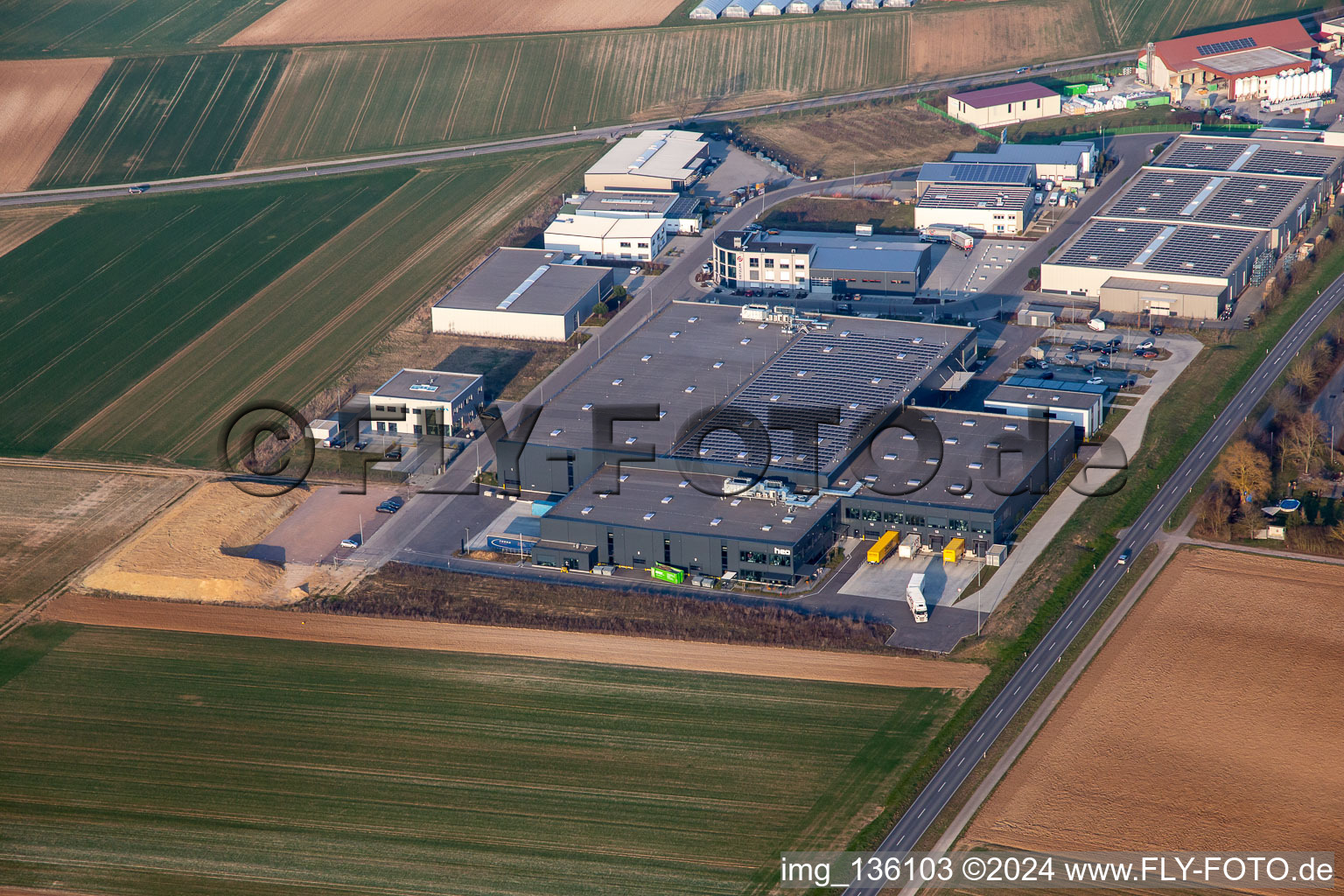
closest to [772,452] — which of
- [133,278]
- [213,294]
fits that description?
[213,294]

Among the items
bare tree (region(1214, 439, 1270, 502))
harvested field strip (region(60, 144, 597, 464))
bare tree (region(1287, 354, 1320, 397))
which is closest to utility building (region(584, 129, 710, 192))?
harvested field strip (region(60, 144, 597, 464))

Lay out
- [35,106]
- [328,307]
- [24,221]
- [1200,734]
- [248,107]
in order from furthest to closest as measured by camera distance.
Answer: [248,107], [35,106], [24,221], [328,307], [1200,734]

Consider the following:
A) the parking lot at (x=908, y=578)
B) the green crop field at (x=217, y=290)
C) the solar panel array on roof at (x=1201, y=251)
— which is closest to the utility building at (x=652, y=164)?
the green crop field at (x=217, y=290)

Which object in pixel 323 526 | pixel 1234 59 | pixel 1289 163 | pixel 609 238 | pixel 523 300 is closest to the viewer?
pixel 323 526

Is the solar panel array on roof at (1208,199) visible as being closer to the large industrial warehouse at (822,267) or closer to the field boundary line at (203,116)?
the large industrial warehouse at (822,267)

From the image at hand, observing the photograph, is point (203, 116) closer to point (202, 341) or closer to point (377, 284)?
point (377, 284)

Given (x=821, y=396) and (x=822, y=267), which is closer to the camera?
(x=821, y=396)
